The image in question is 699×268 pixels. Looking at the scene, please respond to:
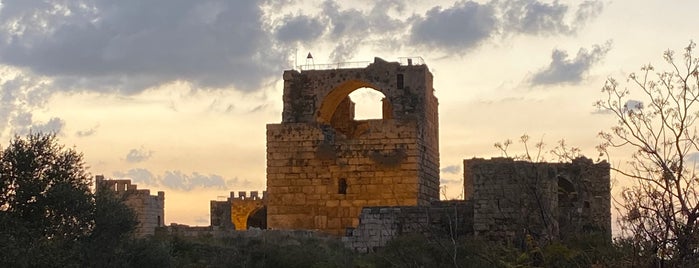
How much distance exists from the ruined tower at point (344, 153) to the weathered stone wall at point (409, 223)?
15.7 ft

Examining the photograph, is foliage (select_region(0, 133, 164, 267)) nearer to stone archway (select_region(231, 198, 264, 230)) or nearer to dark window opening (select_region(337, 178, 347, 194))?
dark window opening (select_region(337, 178, 347, 194))

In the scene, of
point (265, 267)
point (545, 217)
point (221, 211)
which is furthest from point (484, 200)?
point (221, 211)

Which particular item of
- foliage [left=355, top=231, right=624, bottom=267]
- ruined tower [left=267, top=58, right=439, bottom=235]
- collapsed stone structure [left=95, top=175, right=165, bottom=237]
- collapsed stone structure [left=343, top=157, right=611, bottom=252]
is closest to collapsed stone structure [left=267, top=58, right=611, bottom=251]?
ruined tower [left=267, top=58, right=439, bottom=235]

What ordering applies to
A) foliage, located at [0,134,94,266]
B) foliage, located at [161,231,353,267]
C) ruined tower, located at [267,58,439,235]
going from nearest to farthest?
1. foliage, located at [0,134,94,266]
2. foliage, located at [161,231,353,267]
3. ruined tower, located at [267,58,439,235]

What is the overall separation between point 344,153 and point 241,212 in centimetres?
1100

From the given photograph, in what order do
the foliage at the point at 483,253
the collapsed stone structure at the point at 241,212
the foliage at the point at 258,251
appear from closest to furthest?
the foliage at the point at 483,253 < the foliage at the point at 258,251 < the collapsed stone structure at the point at 241,212

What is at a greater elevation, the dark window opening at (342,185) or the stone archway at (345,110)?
the stone archway at (345,110)

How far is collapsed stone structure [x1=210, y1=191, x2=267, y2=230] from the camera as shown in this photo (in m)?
38.5

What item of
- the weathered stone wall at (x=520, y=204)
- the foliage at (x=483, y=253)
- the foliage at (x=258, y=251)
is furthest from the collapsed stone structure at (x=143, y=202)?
the weathered stone wall at (x=520, y=204)

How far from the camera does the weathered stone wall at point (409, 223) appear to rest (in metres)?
22.2

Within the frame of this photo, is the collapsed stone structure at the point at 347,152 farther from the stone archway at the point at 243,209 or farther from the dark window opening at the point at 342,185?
the stone archway at the point at 243,209

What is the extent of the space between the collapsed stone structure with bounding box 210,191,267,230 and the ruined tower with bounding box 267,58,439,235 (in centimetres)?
941

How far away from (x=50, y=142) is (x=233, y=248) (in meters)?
5.15

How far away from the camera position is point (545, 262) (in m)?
14.4
